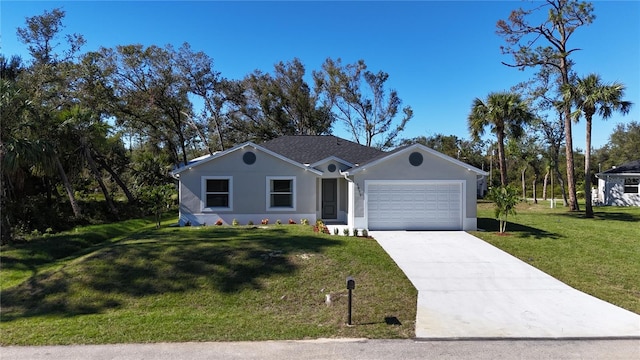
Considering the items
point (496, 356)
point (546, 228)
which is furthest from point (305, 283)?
point (546, 228)

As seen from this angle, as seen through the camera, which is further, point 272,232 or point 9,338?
point 272,232

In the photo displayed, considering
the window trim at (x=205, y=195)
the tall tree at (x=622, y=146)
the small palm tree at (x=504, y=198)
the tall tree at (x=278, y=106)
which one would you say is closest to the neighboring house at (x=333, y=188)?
the window trim at (x=205, y=195)

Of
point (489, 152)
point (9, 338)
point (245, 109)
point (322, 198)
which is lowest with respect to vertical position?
point (9, 338)

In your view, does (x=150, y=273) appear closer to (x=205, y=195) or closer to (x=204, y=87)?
(x=205, y=195)

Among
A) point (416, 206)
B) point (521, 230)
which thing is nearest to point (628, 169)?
point (521, 230)

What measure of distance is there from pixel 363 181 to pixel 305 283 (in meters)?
7.33

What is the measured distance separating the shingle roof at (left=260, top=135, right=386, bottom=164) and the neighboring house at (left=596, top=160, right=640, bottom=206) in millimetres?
21717

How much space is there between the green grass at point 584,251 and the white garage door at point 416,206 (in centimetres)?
130

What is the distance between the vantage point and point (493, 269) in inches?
389

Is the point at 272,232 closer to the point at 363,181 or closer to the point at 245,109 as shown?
the point at 363,181

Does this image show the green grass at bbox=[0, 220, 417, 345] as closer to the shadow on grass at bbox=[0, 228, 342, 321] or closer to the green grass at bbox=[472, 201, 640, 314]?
the shadow on grass at bbox=[0, 228, 342, 321]

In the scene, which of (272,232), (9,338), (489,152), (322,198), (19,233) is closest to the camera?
(9,338)

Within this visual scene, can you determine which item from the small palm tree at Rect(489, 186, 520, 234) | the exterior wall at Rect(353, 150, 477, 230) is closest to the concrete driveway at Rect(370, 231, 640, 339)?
the small palm tree at Rect(489, 186, 520, 234)

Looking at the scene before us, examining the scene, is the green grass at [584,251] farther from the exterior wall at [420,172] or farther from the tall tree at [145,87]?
the tall tree at [145,87]
